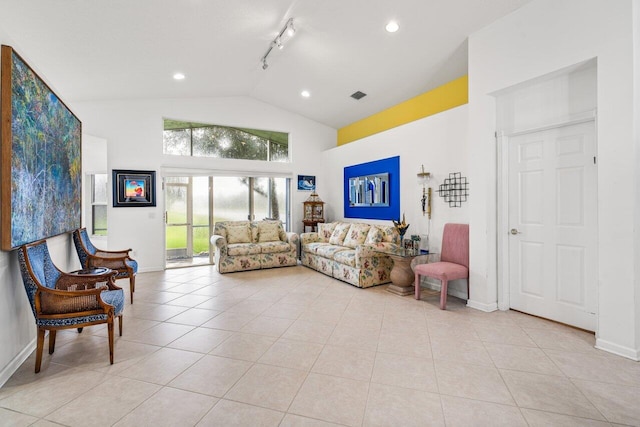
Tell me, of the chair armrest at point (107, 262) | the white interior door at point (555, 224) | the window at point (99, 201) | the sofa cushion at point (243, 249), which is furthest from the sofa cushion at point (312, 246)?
the window at point (99, 201)

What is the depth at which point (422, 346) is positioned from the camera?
276cm

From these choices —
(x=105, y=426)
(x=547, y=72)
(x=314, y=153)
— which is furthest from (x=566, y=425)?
(x=314, y=153)

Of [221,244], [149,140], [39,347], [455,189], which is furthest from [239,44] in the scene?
[39,347]

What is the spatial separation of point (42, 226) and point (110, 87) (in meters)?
3.29

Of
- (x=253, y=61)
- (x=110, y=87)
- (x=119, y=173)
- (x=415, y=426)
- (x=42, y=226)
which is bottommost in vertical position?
(x=415, y=426)

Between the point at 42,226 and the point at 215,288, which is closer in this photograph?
the point at 42,226

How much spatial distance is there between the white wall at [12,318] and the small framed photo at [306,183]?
5.28m

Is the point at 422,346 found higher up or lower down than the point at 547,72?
lower down

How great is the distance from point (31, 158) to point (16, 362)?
1627 mm

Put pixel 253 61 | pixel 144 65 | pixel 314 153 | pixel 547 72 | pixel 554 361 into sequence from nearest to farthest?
pixel 554 361 < pixel 547 72 < pixel 144 65 < pixel 253 61 < pixel 314 153

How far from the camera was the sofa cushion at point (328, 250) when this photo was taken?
18.0ft

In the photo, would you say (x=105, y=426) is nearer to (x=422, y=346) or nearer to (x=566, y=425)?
(x=422, y=346)

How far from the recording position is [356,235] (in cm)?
566

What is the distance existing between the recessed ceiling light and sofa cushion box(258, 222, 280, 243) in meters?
4.20
